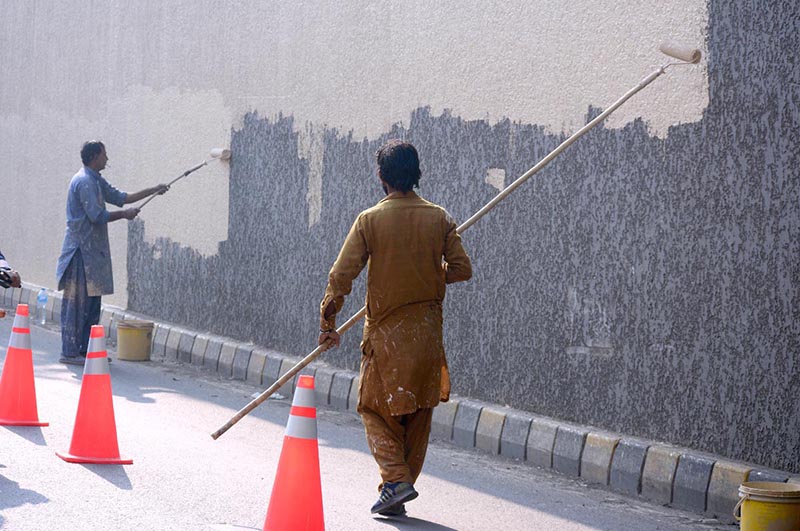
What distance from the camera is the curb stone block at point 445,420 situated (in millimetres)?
7902

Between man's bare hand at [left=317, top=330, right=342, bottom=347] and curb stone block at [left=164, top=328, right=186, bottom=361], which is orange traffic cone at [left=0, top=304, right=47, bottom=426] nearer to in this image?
man's bare hand at [left=317, top=330, right=342, bottom=347]

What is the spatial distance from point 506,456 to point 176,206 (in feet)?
19.1

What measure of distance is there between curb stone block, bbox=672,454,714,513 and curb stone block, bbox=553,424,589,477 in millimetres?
742

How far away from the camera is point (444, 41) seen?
27.7 ft

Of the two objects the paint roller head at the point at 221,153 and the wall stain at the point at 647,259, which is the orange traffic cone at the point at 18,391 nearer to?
the wall stain at the point at 647,259

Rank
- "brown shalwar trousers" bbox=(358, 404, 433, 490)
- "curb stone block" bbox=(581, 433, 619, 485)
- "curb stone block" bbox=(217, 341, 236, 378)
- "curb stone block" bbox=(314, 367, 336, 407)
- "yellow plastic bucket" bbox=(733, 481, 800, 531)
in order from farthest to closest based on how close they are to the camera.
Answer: "curb stone block" bbox=(217, 341, 236, 378), "curb stone block" bbox=(314, 367, 336, 407), "curb stone block" bbox=(581, 433, 619, 485), "brown shalwar trousers" bbox=(358, 404, 433, 490), "yellow plastic bucket" bbox=(733, 481, 800, 531)

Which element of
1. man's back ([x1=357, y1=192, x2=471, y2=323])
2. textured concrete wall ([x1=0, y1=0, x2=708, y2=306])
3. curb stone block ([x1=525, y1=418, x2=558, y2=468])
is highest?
textured concrete wall ([x1=0, y1=0, x2=708, y2=306])

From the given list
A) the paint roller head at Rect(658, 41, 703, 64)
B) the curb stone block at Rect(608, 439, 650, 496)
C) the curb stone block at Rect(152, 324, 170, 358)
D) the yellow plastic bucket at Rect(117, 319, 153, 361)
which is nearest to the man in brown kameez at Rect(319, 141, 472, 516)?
the curb stone block at Rect(608, 439, 650, 496)

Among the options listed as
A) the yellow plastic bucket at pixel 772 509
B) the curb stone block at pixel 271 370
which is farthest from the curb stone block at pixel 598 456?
the curb stone block at pixel 271 370

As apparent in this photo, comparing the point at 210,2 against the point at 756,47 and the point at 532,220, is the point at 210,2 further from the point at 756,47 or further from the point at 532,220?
the point at 756,47

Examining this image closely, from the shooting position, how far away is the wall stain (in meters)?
6.07

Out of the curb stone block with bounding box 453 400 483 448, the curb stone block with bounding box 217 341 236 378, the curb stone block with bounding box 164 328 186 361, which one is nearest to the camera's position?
the curb stone block with bounding box 453 400 483 448

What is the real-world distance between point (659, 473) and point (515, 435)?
1.20m

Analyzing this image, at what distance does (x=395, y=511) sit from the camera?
5633 mm
